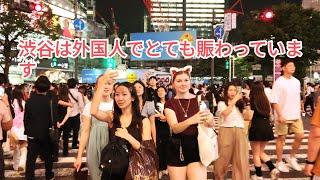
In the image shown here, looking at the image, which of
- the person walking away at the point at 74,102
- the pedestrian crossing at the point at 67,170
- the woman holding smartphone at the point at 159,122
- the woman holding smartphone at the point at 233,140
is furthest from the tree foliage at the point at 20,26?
the woman holding smartphone at the point at 233,140

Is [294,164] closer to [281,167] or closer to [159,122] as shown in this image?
[281,167]

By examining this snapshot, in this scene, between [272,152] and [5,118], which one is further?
[272,152]

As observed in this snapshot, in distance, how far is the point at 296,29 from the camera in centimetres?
3678

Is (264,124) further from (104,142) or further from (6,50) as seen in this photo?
(6,50)

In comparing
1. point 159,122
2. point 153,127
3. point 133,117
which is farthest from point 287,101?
point 133,117

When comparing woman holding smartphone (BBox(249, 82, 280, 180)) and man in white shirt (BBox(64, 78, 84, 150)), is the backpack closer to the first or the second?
woman holding smartphone (BBox(249, 82, 280, 180))

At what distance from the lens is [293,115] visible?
777cm

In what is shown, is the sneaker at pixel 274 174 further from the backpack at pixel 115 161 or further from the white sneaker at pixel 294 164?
the backpack at pixel 115 161

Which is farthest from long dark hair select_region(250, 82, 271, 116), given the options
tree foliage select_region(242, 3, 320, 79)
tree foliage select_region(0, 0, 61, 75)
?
tree foliage select_region(242, 3, 320, 79)

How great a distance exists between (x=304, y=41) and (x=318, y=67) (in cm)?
7338

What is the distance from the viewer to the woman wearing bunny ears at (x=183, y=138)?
14.9ft

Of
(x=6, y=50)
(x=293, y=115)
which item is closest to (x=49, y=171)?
(x=293, y=115)

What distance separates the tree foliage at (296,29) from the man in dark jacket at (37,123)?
31.8m

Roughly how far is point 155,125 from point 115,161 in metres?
3.73
